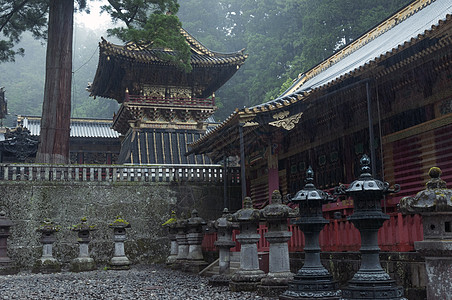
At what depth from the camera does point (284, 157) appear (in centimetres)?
1775

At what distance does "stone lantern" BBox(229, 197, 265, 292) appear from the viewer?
9.16 m

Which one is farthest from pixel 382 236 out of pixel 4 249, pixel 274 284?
pixel 4 249

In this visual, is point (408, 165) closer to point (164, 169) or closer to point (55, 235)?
point (164, 169)

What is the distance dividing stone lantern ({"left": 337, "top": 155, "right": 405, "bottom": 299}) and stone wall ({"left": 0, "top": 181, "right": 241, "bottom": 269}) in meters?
13.4

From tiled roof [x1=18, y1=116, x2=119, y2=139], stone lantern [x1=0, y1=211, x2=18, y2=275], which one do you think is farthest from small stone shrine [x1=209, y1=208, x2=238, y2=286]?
tiled roof [x1=18, y1=116, x2=119, y2=139]

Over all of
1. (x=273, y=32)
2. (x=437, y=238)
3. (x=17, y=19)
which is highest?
(x=273, y=32)

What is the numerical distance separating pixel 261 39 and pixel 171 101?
23018 mm

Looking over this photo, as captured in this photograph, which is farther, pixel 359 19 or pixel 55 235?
pixel 359 19

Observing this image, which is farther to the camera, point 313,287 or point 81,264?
point 81,264

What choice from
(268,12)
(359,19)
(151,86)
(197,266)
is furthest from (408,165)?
(268,12)

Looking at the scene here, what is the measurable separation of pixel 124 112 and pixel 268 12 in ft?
89.0

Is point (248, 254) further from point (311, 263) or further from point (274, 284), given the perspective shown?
point (311, 263)

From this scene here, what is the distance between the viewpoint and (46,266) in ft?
50.9

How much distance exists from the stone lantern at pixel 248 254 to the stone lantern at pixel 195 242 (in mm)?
4373
